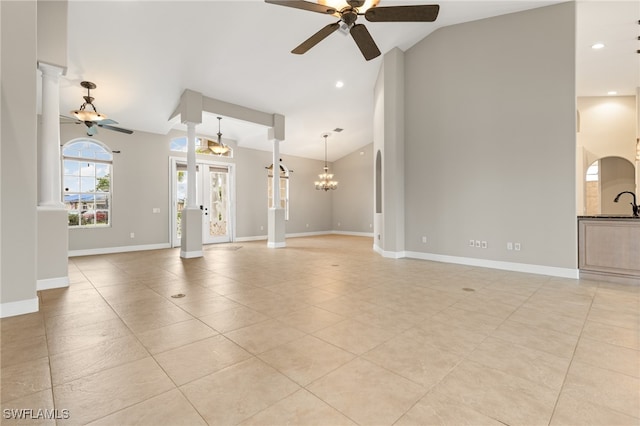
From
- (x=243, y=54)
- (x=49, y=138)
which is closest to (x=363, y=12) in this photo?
(x=243, y=54)

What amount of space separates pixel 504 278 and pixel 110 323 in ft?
16.6

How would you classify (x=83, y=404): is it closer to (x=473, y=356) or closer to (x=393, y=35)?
(x=473, y=356)

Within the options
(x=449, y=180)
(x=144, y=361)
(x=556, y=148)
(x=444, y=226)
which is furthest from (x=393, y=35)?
(x=144, y=361)

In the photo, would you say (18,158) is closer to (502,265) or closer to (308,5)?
(308,5)

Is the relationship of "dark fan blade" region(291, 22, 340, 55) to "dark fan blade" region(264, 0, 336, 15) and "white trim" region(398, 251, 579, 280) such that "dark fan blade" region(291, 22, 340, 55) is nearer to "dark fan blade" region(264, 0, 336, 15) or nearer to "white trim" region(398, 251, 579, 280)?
"dark fan blade" region(264, 0, 336, 15)

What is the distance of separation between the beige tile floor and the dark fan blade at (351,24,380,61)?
3.07m

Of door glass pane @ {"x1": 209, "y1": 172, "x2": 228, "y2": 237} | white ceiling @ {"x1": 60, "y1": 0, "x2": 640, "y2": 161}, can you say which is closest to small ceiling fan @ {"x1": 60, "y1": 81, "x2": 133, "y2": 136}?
white ceiling @ {"x1": 60, "y1": 0, "x2": 640, "y2": 161}

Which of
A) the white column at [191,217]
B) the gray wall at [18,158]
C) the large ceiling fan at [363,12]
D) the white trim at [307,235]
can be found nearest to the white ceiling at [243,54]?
the white column at [191,217]

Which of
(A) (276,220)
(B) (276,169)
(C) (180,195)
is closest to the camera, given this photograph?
(B) (276,169)

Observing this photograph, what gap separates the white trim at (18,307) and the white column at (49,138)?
1.48m

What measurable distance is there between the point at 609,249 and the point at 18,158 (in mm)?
7509

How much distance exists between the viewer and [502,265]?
4.98 metres

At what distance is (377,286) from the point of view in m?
3.96

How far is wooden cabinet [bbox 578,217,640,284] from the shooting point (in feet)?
13.2
